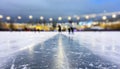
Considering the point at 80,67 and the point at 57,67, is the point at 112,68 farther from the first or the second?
the point at 57,67

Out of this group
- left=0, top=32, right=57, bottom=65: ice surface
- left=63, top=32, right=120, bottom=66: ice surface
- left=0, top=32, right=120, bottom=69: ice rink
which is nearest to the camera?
left=0, top=32, right=120, bottom=69: ice rink

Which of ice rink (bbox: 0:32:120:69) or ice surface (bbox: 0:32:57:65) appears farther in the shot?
ice surface (bbox: 0:32:57:65)

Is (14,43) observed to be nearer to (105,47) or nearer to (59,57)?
(105,47)

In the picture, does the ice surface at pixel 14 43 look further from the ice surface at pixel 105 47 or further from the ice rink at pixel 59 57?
the ice surface at pixel 105 47

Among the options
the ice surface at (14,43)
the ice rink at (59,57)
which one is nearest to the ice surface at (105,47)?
the ice rink at (59,57)

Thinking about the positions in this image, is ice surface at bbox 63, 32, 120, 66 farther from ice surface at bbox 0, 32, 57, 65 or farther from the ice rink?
ice surface at bbox 0, 32, 57, 65

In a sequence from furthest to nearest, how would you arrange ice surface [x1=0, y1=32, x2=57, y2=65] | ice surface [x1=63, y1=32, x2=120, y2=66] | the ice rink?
ice surface [x1=0, y1=32, x2=57, y2=65]
ice surface [x1=63, y1=32, x2=120, y2=66]
the ice rink

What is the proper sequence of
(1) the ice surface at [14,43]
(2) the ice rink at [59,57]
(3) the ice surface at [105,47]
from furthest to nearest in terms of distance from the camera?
(1) the ice surface at [14,43] < (3) the ice surface at [105,47] < (2) the ice rink at [59,57]

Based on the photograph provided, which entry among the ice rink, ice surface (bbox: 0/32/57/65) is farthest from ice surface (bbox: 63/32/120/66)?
ice surface (bbox: 0/32/57/65)

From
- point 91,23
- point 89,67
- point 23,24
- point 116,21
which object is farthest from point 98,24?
point 89,67

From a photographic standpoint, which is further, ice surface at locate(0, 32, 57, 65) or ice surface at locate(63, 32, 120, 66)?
ice surface at locate(0, 32, 57, 65)

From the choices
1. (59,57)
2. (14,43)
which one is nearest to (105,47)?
(59,57)

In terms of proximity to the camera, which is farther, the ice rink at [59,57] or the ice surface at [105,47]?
the ice surface at [105,47]

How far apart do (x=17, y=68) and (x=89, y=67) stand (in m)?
1.85
